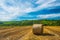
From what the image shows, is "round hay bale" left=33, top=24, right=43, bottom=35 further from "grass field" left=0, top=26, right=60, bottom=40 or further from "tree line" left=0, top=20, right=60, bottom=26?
"tree line" left=0, top=20, right=60, bottom=26

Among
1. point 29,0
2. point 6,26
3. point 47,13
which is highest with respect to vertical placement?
point 29,0

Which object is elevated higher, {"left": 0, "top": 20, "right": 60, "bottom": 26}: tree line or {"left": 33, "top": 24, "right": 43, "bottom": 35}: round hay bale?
{"left": 0, "top": 20, "right": 60, "bottom": 26}: tree line

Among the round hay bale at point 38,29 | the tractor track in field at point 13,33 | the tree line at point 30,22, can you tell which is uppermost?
the tree line at point 30,22

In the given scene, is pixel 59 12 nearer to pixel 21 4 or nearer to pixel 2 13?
pixel 21 4

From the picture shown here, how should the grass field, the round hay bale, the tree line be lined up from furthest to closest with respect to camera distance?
the tree line < the round hay bale < the grass field

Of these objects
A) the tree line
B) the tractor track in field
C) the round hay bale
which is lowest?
the tractor track in field

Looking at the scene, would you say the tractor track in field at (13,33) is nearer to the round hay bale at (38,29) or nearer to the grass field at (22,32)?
the grass field at (22,32)

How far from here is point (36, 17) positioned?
3.66m

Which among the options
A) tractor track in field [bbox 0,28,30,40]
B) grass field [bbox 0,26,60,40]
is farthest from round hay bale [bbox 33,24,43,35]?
tractor track in field [bbox 0,28,30,40]

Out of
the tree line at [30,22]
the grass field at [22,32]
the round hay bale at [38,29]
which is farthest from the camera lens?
the tree line at [30,22]

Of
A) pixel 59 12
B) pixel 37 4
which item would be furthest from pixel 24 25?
pixel 59 12

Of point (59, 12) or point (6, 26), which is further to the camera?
point (6, 26)

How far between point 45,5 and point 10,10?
0.84 meters

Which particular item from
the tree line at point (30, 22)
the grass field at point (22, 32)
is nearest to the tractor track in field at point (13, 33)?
the grass field at point (22, 32)
